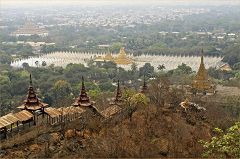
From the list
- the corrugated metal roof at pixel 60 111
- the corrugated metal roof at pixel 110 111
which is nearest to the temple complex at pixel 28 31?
the corrugated metal roof at pixel 110 111

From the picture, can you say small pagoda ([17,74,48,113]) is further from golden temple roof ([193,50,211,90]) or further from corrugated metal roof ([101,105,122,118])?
golden temple roof ([193,50,211,90])

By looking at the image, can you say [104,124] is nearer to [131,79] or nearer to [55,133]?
[55,133]

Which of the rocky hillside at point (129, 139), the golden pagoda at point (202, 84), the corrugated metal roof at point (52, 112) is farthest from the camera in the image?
the golden pagoda at point (202, 84)

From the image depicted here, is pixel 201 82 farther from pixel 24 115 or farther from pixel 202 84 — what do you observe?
pixel 24 115

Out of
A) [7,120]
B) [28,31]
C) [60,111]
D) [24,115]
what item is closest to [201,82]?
[60,111]

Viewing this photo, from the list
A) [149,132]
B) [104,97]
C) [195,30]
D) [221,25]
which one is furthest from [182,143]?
[221,25]

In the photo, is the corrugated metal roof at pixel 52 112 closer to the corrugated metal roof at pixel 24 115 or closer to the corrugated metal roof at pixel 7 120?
the corrugated metal roof at pixel 24 115
